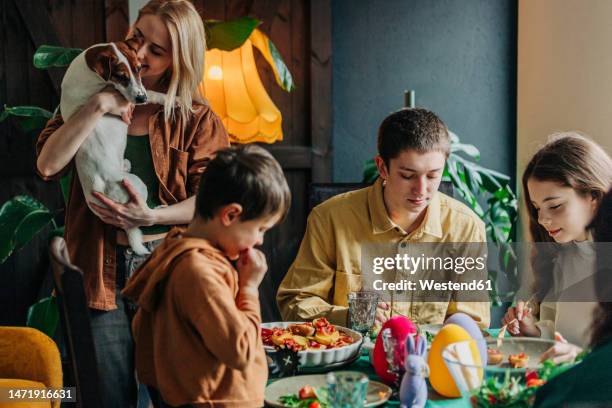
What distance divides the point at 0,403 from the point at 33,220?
0.84 meters

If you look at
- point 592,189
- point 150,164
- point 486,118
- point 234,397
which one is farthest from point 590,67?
point 234,397

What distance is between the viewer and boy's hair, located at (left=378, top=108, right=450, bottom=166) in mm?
1861

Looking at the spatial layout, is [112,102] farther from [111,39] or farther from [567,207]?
[111,39]

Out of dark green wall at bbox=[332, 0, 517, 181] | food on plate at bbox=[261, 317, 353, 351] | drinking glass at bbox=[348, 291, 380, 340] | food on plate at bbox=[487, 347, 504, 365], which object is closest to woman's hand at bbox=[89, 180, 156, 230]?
food on plate at bbox=[261, 317, 353, 351]

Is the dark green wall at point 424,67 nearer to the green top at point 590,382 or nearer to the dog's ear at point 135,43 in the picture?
the dog's ear at point 135,43

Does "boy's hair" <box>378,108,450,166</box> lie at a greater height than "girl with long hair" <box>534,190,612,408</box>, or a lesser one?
greater

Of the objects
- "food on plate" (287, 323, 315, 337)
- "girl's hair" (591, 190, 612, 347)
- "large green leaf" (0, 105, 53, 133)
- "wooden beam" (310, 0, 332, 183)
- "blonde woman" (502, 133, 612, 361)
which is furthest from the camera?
"wooden beam" (310, 0, 332, 183)

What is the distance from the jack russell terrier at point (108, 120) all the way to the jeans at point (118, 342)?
0.17 ft

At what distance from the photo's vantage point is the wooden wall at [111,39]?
125 inches

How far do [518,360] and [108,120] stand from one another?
3.76 ft

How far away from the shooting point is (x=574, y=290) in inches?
68.6

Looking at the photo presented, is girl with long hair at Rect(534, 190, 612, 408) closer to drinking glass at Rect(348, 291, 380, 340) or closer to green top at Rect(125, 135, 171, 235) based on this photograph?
drinking glass at Rect(348, 291, 380, 340)

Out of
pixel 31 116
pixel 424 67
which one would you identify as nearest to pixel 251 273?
pixel 31 116

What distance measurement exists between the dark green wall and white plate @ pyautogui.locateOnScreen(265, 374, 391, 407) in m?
2.28
